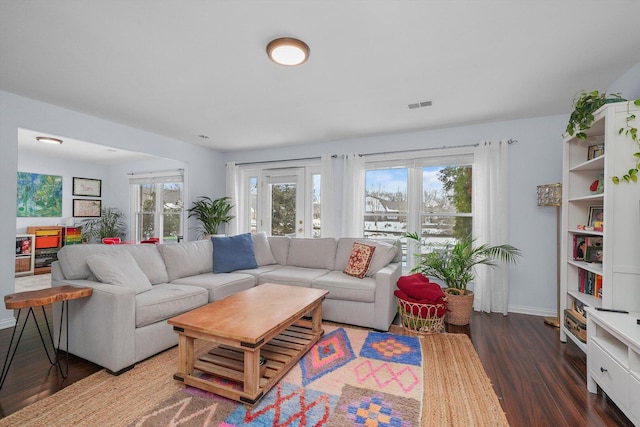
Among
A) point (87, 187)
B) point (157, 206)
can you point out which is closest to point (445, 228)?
point (157, 206)

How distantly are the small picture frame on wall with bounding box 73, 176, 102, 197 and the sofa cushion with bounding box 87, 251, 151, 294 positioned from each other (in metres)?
5.44

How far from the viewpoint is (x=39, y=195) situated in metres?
6.02

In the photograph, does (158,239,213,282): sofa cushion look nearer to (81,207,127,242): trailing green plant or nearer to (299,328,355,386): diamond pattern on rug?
(299,328,355,386): diamond pattern on rug

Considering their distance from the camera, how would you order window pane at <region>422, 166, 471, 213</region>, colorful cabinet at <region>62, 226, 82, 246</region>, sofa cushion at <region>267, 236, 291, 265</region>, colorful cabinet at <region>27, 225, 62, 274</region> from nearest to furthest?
window pane at <region>422, 166, 471, 213</region>, sofa cushion at <region>267, 236, 291, 265</region>, colorful cabinet at <region>27, 225, 62, 274</region>, colorful cabinet at <region>62, 226, 82, 246</region>

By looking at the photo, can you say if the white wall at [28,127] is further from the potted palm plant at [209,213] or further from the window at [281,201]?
the window at [281,201]

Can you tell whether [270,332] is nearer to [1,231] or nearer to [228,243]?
[228,243]

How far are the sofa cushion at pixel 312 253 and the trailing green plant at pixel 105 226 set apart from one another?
4978 mm

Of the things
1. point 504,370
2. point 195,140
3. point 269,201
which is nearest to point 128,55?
point 195,140

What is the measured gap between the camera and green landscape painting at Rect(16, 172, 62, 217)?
578 cm

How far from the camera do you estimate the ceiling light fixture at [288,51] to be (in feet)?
6.70

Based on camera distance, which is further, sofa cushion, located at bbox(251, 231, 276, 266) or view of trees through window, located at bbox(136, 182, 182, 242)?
view of trees through window, located at bbox(136, 182, 182, 242)

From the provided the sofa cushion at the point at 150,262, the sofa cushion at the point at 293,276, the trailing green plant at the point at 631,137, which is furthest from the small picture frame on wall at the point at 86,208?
the trailing green plant at the point at 631,137

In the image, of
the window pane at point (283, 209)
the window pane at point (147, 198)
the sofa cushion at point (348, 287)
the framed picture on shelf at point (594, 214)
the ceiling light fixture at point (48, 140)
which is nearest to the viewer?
the framed picture on shelf at point (594, 214)

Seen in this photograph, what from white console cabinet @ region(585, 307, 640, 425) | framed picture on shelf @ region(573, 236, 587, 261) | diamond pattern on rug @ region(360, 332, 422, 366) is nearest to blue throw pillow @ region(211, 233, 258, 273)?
diamond pattern on rug @ region(360, 332, 422, 366)
